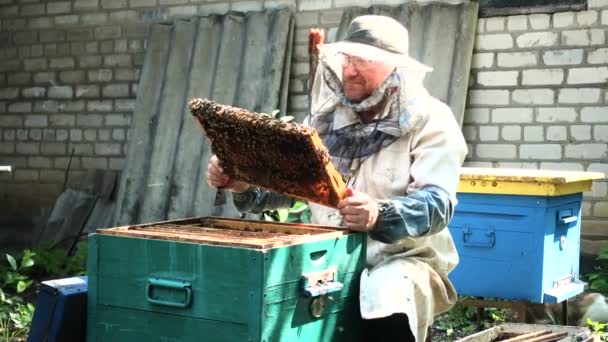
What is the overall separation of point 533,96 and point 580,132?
467 mm

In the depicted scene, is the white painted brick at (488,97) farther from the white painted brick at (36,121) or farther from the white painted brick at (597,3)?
the white painted brick at (36,121)

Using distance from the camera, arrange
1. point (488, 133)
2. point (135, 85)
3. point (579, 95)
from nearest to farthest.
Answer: point (579, 95)
point (488, 133)
point (135, 85)

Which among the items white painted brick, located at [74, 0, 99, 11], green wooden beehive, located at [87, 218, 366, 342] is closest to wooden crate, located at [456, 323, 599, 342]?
green wooden beehive, located at [87, 218, 366, 342]

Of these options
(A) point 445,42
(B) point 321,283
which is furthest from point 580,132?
(B) point 321,283

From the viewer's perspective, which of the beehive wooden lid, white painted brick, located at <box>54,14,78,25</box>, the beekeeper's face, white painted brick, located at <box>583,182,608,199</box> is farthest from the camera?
white painted brick, located at <box>54,14,78,25</box>

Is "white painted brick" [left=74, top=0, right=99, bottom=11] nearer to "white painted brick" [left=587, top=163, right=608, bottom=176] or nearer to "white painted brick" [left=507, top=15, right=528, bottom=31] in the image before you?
"white painted brick" [left=507, top=15, right=528, bottom=31]

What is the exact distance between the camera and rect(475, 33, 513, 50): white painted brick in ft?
23.6

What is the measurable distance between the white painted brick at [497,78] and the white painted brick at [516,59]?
64 mm

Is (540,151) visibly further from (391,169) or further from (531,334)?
(391,169)

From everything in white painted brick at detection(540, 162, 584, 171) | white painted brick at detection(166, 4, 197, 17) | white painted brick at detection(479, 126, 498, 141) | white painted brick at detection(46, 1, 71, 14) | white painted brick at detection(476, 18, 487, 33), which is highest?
white painted brick at detection(46, 1, 71, 14)

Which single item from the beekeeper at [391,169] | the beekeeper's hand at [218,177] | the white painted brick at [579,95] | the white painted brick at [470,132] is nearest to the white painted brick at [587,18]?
the white painted brick at [579,95]

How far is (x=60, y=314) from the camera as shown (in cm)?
310

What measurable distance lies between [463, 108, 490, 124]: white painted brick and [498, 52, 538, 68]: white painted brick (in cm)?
39

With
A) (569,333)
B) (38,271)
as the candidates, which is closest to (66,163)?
(38,271)
